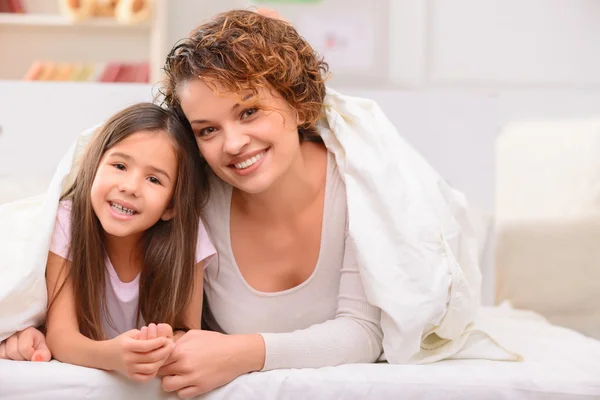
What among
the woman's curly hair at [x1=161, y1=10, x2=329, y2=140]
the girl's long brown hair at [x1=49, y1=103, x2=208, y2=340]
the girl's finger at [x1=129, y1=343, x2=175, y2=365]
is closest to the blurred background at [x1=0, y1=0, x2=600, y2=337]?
the woman's curly hair at [x1=161, y1=10, x2=329, y2=140]

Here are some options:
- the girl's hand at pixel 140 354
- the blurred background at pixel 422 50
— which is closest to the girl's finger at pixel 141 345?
the girl's hand at pixel 140 354

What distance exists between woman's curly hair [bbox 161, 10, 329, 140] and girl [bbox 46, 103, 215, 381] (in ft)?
0.41

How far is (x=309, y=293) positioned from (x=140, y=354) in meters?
0.42

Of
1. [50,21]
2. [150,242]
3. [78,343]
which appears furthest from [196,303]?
[50,21]

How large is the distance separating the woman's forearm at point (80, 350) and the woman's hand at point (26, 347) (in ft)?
0.05

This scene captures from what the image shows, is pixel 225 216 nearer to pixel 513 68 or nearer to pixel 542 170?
pixel 542 170

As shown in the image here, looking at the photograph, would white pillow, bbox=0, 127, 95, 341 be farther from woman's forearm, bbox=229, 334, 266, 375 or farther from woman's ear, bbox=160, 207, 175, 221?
woman's forearm, bbox=229, 334, 266, 375

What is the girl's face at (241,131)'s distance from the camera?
1321 millimetres

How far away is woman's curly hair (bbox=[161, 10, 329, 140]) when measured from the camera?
131cm

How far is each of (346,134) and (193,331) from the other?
481 millimetres

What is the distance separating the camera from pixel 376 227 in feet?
4.59

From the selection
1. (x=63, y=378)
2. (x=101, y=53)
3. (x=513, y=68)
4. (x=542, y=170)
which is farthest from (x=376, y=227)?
(x=101, y=53)

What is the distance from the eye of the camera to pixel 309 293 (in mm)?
1468

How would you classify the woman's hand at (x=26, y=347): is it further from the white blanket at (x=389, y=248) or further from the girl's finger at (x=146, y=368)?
the girl's finger at (x=146, y=368)
